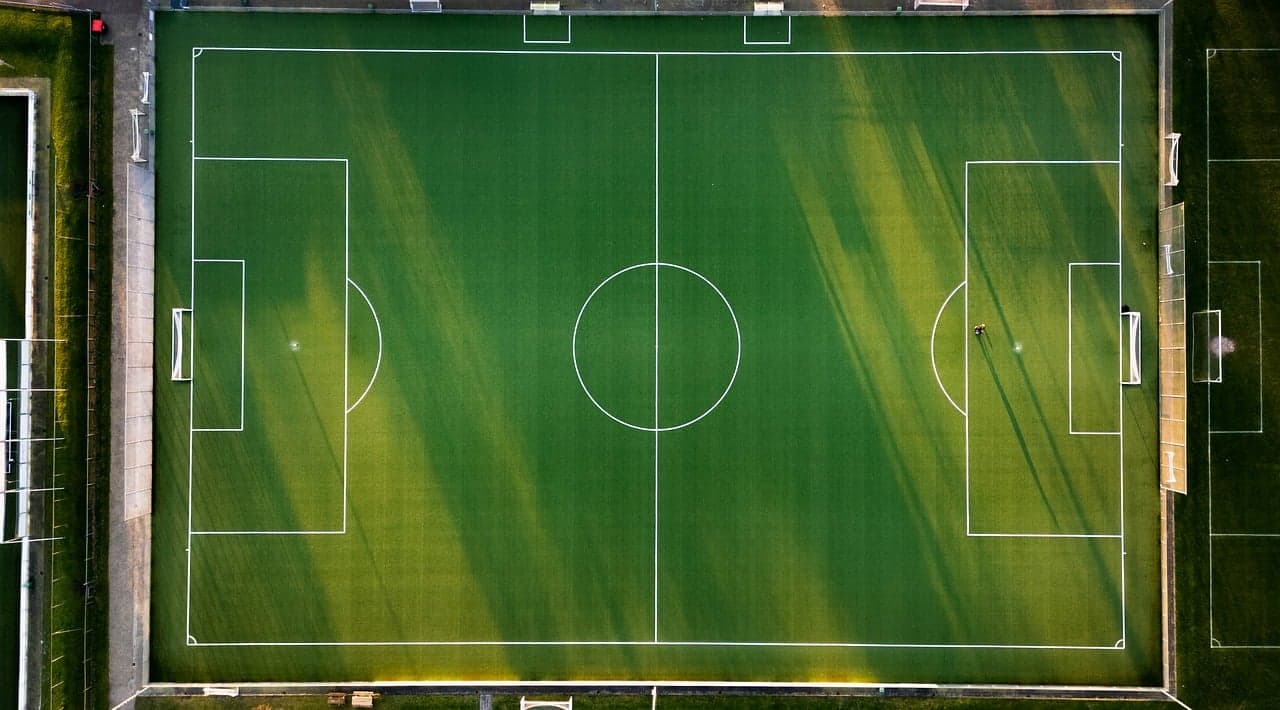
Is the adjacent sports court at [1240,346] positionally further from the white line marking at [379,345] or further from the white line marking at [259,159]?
the white line marking at [259,159]

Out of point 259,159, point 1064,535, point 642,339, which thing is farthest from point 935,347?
point 259,159

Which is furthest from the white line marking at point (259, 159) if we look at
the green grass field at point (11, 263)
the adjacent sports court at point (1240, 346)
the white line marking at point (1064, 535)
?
the adjacent sports court at point (1240, 346)

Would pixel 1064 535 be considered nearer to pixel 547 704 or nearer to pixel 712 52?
pixel 547 704

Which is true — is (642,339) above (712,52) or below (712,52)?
below

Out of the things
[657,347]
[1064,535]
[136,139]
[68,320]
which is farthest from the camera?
[657,347]

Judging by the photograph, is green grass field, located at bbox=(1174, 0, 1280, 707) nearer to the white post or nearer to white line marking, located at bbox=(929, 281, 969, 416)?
white line marking, located at bbox=(929, 281, 969, 416)

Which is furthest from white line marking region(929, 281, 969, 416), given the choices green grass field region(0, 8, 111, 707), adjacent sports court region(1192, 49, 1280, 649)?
green grass field region(0, 8, 111, 707)

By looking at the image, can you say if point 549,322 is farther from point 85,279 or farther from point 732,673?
point 85,279
